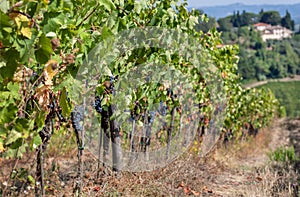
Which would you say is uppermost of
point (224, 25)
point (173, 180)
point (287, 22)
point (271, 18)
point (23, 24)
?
point (271, 18)

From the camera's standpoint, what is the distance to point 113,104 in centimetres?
427

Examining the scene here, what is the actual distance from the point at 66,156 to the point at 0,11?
17.8ft

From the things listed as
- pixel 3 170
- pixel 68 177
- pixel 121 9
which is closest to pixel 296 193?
pixel 68 177

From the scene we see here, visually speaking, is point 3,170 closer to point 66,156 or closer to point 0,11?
point 66,156

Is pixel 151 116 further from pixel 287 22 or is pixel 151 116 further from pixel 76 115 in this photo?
pixel 287 22

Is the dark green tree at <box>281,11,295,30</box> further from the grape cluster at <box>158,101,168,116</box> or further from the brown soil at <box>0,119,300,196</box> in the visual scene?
the grape cluster at <box>158,101,168,116</box>

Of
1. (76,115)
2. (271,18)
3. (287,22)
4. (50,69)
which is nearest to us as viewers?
(50,69)

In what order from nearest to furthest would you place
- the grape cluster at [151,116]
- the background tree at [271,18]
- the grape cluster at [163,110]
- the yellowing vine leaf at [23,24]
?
1. the yellowing vine leaf at [23,24]
2. the grape cluster at [151,116]
3. the grape cluster at [163,110]
4. the background tree at [271,18]

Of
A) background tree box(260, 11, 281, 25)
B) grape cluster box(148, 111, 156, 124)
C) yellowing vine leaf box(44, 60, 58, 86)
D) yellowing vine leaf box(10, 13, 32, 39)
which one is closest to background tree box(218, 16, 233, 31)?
background tree box(260, 11, 281, 25)

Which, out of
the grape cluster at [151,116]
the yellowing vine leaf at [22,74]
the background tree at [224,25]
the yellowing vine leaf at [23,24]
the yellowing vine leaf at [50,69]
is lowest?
the yellowing vine leaf at [50,69]

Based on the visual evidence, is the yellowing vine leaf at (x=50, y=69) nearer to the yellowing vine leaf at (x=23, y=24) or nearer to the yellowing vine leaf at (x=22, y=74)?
the yellowing vine leaf at (x=23, y=24)

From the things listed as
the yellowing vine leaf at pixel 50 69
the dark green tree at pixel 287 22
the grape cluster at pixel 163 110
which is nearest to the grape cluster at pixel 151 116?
the grape cluster at pixel 163 110

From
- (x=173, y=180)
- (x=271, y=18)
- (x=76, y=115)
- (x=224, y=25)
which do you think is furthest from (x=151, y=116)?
(x=271, y=18)

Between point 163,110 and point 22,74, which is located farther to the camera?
point 163,110
